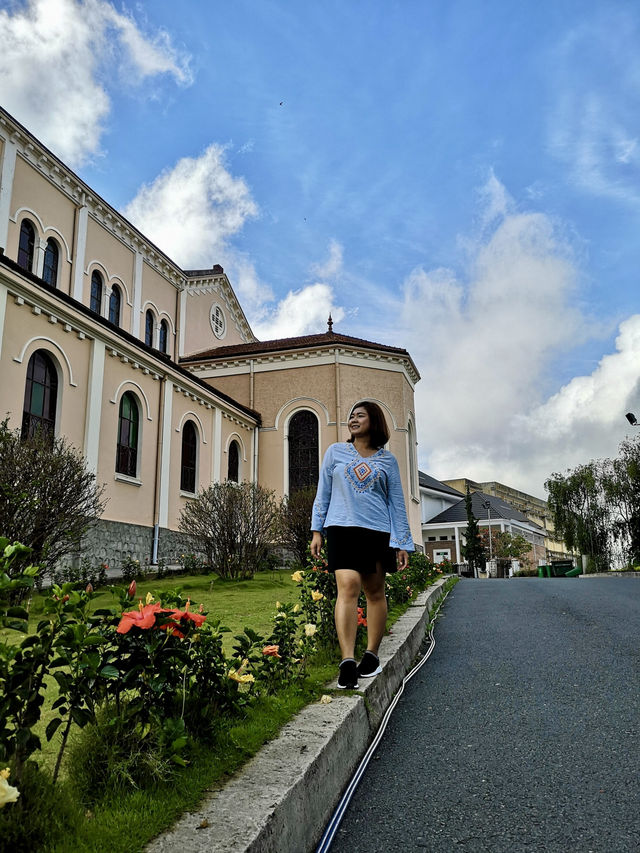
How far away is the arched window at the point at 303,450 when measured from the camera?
80.9ft

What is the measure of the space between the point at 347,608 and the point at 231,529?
11073mm

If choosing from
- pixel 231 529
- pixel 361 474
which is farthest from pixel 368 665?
pixel 231 529

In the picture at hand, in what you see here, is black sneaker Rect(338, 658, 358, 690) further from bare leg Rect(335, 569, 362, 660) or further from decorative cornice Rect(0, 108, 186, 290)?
decorative cornice Rect(0, 108, 186, 290)

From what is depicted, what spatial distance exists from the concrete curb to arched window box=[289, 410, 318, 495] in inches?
816

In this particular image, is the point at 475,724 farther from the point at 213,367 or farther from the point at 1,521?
the point at 213,367

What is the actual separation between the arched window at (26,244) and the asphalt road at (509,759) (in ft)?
51.3

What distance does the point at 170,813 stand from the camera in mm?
1998

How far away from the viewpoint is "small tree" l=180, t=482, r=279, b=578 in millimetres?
14781

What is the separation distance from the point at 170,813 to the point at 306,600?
349 cm

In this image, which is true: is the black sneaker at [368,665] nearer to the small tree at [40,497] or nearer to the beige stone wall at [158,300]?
the small tree at [40,497]

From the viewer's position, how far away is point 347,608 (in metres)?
4.03

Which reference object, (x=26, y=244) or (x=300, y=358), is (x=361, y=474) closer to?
(x=26, y=244)

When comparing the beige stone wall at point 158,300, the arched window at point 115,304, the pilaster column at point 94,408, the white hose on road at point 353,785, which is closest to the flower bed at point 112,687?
the white hose on road at point 353,785

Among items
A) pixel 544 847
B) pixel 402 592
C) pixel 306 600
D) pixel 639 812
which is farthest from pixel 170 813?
pixel 402 592
